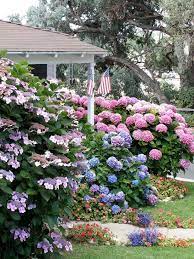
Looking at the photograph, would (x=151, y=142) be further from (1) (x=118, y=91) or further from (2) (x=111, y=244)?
(1) (x=118, y=91)

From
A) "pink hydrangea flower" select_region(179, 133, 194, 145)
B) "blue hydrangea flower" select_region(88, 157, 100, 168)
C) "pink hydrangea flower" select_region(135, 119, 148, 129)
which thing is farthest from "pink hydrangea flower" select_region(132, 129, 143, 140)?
"blue hydrangea flower" select_region(88, 157, 100, 168)

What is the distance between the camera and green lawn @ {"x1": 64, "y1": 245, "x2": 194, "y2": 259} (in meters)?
6.38

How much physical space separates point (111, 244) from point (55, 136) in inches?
93.9

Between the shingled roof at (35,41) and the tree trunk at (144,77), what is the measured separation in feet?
55.6

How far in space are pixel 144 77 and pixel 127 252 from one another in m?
24.6

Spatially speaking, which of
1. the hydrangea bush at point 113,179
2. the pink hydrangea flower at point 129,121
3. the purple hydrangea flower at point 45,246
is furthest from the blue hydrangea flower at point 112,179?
the purple hydrangea flower at point 45,246

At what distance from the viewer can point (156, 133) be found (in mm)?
10688

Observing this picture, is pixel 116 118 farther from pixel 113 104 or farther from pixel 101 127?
pixel 113 104

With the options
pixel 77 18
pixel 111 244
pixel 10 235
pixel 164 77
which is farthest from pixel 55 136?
pixel 164 77

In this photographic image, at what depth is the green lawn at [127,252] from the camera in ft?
20.9

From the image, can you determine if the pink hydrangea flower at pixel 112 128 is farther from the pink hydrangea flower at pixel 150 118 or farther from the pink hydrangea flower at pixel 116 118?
the pink hydrangea flower at pixel 150 118

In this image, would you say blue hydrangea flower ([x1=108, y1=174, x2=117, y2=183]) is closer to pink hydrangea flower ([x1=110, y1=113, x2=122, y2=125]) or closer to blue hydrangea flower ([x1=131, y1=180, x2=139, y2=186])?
blue hydrangea flower ([x1=131, y1=180, x2=139, y2=186])

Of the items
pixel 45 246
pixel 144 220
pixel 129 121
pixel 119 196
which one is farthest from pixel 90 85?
pixel 45 246

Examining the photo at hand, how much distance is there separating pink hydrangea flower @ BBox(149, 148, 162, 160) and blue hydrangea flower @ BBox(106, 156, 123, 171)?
1.72m
